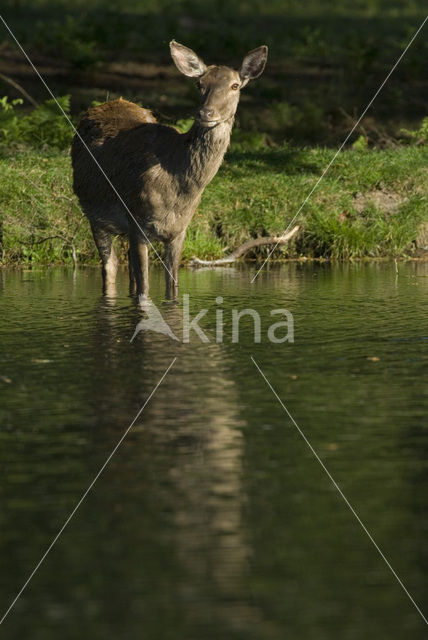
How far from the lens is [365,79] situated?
107 ft

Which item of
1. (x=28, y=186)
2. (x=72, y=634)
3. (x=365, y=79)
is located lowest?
(x=72, y=634)

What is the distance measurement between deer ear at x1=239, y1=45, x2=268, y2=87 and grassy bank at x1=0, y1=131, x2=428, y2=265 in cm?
515

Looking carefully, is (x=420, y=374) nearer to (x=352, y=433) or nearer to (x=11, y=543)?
(x=352, y=433)

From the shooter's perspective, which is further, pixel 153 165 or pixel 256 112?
pixel 256 112

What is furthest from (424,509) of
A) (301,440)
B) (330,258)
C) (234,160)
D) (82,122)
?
(234,160)

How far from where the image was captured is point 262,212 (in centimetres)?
1948

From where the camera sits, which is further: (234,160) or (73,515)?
(234,160)

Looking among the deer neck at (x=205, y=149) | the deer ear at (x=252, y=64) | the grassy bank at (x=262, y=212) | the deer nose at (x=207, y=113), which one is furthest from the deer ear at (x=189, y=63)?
the grassy bank at (x=262, y=212)

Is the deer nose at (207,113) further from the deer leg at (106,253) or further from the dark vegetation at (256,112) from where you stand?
the dark vegetation at (256,112)

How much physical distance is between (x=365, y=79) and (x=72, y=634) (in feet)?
94.2

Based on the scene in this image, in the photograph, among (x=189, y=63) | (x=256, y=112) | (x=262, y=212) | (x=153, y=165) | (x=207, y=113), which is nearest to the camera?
(x=207, y=113)

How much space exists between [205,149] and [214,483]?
7518 millimetres

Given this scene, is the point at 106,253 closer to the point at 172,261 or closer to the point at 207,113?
the point at 172,261

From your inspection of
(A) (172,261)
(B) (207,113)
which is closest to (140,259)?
(A) (172,261)
